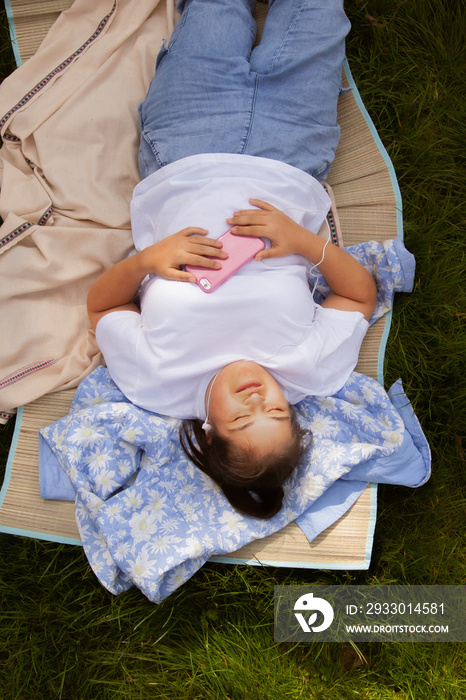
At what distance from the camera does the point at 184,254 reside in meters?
1.76

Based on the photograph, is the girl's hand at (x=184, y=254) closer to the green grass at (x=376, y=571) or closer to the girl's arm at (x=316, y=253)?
the girl's arm at (x=316, y=253)

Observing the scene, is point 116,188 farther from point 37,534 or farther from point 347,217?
point 37,534

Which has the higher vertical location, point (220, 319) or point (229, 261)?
point (229, 261)

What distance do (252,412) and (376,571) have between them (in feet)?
2.81

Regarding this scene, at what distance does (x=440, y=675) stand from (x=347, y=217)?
64.6 inches

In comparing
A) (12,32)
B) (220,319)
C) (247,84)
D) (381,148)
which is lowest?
(220,319)

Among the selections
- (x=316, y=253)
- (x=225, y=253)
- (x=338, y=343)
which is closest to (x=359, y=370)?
(x=338, y=343)

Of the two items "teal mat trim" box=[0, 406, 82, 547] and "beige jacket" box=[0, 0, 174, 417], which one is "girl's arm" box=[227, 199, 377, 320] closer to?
"beige jacket" box=[0, 0, 174, 417]

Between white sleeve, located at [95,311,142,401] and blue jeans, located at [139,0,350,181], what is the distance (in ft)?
1.77

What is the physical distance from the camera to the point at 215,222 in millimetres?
1831

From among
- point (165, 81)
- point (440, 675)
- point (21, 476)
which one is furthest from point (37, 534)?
point (165, 81)

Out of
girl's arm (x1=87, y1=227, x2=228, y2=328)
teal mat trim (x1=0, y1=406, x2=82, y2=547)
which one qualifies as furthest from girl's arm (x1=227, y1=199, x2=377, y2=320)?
teal mat trim (x1=0, y1=406, x2=82, y2=547)

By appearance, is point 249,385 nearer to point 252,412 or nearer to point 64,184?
point 252,412

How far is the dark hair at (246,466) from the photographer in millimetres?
1719
